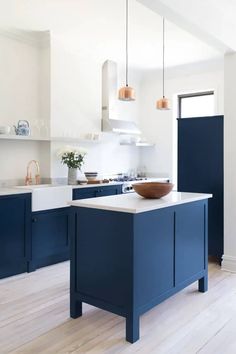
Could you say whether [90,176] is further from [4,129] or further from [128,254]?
[128,254]

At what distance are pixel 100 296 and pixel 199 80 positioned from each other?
15.3 feet

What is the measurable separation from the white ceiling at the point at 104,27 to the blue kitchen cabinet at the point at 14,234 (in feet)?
6.88

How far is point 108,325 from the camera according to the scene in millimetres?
2658

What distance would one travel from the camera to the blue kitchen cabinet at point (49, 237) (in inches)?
156

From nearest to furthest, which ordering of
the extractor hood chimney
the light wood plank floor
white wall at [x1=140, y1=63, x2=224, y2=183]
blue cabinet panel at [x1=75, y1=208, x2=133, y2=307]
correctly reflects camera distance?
the light wood plank floor → blue cabinet panel at [x1=75, y1=208, x2=133, y2=307] → the extractor hood chimney → white wall at [x1=140, y1=63, x2=224, y2=183]

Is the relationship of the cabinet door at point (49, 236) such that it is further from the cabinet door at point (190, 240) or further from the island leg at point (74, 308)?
the cabinet door at point (190, 240)

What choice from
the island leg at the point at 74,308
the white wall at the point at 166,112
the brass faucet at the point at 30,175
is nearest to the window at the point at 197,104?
the white wall at the point at 166,112

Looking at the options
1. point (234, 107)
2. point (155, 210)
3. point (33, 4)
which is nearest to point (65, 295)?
point (155, 210)

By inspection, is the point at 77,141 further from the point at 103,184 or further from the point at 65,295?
the point at 65,295

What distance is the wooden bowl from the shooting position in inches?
116

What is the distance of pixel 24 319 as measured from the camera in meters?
2.74

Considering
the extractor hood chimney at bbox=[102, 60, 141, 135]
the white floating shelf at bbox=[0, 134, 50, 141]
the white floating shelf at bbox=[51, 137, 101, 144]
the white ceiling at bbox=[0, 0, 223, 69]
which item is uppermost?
the white ceiling at bbox=[0, 0, 223, 69]

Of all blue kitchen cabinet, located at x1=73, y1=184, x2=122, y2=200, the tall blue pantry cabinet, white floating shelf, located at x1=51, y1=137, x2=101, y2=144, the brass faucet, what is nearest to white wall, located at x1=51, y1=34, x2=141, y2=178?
white floating shelf, located at x1=51, y1=137, x2=101, y2=144

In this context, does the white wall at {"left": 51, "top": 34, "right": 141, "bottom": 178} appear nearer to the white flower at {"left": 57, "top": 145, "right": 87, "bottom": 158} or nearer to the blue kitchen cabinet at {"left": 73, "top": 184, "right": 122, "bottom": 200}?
the white flower at {"left": 57, "top": 145, "right": 87, "bottom": 158}
